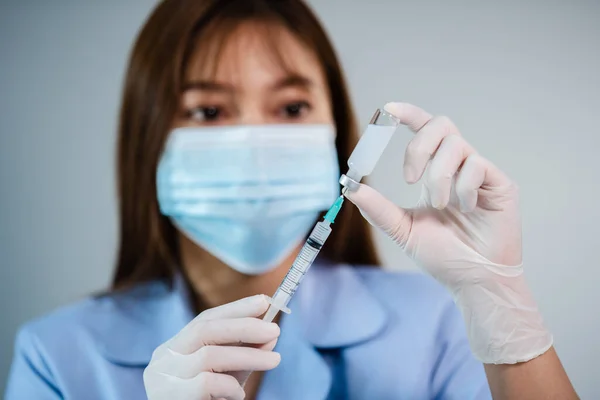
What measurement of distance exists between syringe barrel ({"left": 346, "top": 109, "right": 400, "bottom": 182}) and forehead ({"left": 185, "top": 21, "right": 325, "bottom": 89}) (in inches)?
11.9

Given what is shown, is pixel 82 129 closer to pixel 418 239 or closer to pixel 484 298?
pixel 418 239

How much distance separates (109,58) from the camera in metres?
1.16

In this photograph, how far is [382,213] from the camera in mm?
910

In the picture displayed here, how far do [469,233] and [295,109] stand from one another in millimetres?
405

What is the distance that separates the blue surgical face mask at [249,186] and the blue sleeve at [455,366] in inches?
13.2

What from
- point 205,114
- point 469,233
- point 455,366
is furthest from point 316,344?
point 205,114

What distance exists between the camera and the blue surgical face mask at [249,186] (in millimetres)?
1058

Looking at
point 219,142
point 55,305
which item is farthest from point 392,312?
point 55,305

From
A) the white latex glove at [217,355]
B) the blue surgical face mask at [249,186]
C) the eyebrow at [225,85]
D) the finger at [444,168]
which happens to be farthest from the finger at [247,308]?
the eyebrow at [225,85]

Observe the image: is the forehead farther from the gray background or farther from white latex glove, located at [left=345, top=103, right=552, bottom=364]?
white latex glove, located at [left=345, top=103, right=552, bottom=364]

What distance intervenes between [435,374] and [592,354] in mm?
294

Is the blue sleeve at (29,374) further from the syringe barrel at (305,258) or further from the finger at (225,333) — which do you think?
the syringe barrel at (305,258)

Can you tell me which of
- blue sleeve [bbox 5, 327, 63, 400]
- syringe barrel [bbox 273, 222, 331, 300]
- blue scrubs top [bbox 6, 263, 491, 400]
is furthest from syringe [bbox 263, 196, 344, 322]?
blue sleeve [bbox 5, 327, 63, 400]

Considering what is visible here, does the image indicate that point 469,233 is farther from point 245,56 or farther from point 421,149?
point 245,56
